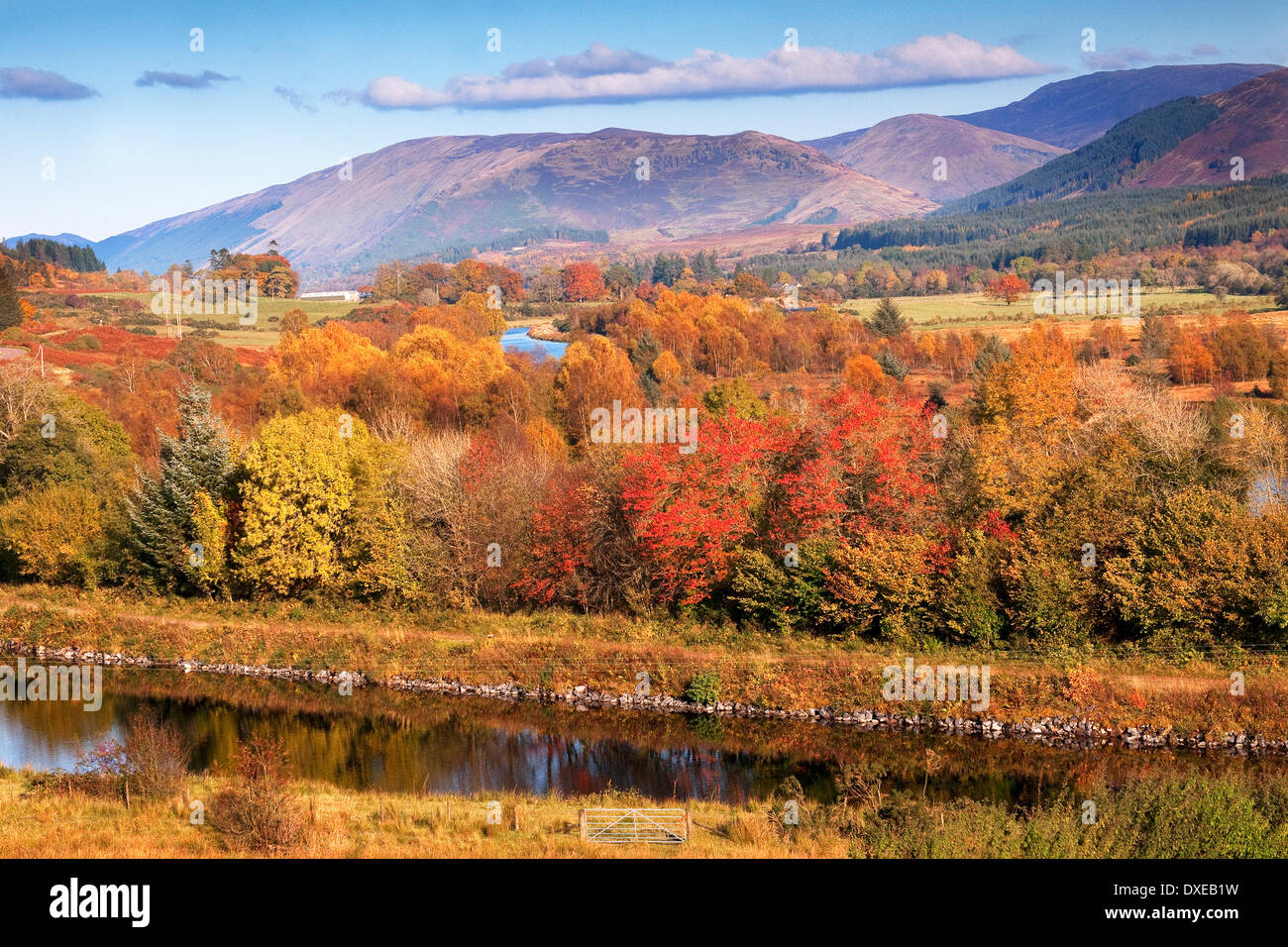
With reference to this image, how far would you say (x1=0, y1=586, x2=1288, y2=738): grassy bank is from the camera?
26781mm

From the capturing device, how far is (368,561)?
3688 centimetres

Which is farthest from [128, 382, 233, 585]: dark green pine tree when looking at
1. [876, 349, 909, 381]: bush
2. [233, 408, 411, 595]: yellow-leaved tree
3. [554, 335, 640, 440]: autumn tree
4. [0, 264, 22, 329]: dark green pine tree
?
[0, 264, 22, 329]: dark green pine tree

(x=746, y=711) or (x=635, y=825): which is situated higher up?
(x=635, y=825)

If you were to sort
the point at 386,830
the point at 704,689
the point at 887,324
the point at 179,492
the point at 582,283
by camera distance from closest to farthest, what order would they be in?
the point at 386,830, the point at 704,689, the point at 179,492, the point at 887,324, the point at 582,283

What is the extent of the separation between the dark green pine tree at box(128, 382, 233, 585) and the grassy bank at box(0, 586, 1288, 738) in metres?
1.71

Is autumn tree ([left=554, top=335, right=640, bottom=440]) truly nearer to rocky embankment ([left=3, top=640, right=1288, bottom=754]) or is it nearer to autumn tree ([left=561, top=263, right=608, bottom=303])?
rocky embankment ([left=3, top=640, right=1288, bottom=754])

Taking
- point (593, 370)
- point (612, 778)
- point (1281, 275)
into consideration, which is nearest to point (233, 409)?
point (593, 370)

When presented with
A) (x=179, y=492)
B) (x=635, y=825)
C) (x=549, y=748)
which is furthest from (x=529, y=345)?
(x=635, y=825)

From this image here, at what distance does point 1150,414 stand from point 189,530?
33699mm

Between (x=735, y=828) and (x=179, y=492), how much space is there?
27.1 meters

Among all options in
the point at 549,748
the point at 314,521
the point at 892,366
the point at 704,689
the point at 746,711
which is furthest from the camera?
the point at 892,366

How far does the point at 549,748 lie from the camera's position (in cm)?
2753

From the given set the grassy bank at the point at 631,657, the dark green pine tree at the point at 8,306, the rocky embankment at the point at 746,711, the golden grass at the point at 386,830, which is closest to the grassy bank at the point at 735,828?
the golden grass at the point at 386,830

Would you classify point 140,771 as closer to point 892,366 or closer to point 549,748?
point 549,748
